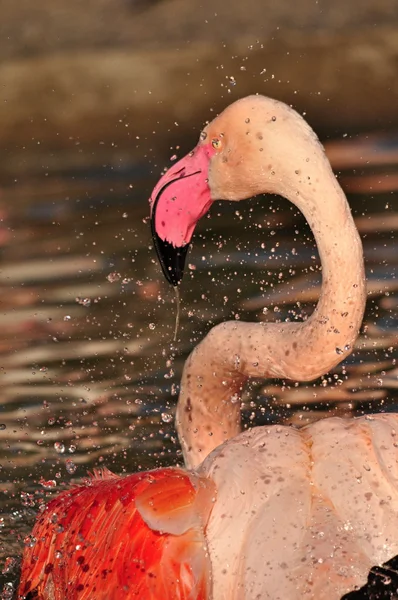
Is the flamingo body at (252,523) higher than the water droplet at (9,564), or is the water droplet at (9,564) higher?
the flamingo body at (252,523)

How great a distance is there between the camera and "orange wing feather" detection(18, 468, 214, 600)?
2.76 metres

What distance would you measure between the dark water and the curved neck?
546 millimetres

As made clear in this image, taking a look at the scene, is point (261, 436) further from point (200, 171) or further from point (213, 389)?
point (200, 171)

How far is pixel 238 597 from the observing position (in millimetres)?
2705

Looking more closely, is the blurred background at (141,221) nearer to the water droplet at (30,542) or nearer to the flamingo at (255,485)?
the water droplet at (30,542)

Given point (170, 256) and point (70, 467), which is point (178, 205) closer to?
point (170, 256)

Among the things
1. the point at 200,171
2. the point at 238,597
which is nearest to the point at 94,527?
the point at 238,597

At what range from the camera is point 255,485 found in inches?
109

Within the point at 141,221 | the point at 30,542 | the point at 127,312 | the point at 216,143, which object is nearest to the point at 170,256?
the point at 216,143

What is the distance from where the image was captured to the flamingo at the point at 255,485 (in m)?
2.66

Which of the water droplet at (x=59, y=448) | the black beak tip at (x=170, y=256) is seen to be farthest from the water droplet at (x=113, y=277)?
the black beak tip at (x=170, y=256)

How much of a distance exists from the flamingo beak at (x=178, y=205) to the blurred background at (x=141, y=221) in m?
0.94

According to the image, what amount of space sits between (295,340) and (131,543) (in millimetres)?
646

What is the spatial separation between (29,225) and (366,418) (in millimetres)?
3130
